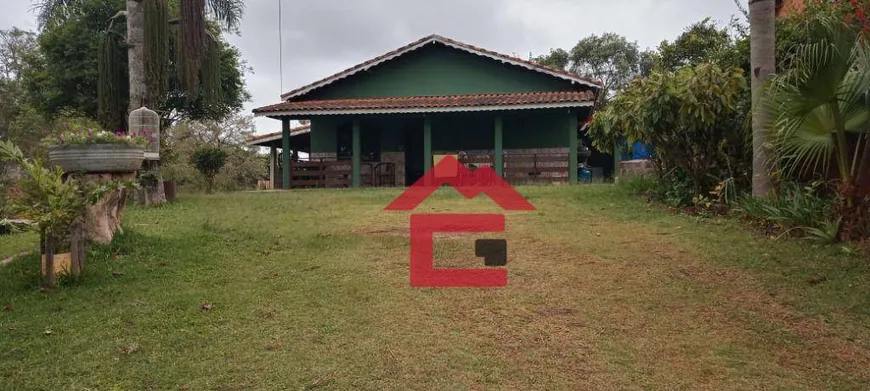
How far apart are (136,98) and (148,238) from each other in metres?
5.70

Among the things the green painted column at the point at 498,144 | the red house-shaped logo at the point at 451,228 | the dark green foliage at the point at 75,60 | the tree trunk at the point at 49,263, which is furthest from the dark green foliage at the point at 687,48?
the dark green foliage at the point at 75,60

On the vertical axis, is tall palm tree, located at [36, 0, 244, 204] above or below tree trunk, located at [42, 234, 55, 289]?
above

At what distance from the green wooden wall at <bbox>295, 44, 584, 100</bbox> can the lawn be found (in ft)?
39.2

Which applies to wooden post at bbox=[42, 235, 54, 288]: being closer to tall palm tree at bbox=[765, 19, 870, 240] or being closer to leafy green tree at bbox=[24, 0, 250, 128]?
tall palm tree at bbox=[765, 19, 870, 240]

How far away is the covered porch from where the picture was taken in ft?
52.5

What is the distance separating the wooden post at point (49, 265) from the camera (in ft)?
14.5

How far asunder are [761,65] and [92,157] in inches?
291

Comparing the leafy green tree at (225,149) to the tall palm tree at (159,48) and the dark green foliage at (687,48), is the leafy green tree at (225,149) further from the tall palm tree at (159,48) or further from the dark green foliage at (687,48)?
the dark green foliage at (687,48)

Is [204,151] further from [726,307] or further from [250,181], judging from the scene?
[726,307]

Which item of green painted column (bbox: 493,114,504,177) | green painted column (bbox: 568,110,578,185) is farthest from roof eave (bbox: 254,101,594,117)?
green painted column (bbox: 568,110,578,185)

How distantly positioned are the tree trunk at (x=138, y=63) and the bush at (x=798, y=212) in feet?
32.2

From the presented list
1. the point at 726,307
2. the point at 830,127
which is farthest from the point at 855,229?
the point at 726,307

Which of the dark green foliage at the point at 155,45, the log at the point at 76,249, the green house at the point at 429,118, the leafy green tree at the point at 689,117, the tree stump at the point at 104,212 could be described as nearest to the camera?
the log at the point at 76,249

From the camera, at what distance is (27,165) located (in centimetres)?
448
